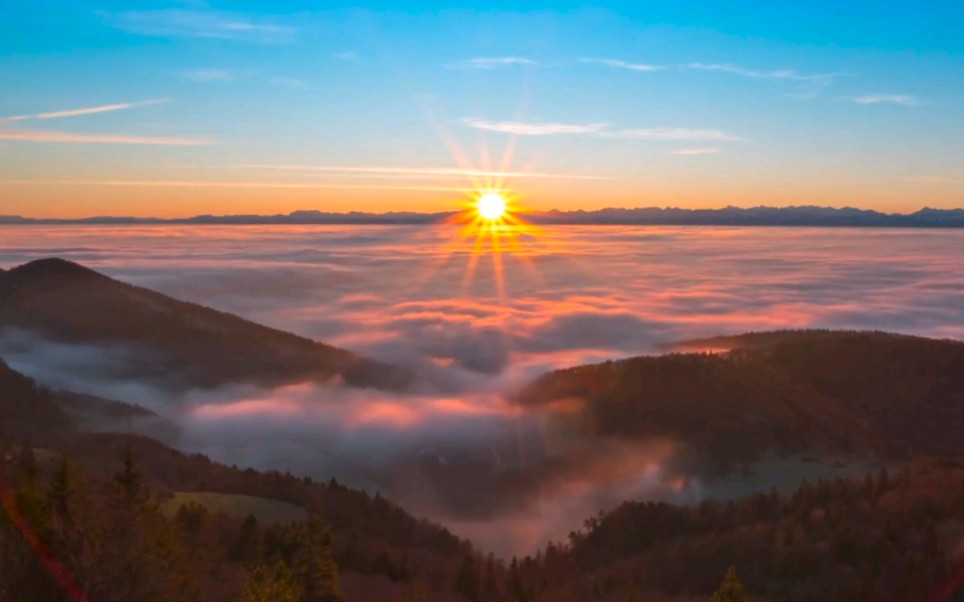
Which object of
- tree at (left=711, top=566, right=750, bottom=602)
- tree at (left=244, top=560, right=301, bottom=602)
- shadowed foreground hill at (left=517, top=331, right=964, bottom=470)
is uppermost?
tree at (left=244, top=560, right=301, bottom=602)

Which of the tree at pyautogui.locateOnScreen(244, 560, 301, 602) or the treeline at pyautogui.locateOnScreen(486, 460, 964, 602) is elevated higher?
the tree at pyautogui.locateOnScreen(244, 560, 301, 602)

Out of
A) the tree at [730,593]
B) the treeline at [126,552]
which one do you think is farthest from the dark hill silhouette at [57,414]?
the tree at [730,593]

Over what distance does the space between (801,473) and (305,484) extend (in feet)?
246

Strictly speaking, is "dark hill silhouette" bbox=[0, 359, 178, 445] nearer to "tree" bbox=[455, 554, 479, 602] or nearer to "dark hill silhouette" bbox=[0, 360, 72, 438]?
"dark hill silhouette" bbox=[0, 360, 72, 438]

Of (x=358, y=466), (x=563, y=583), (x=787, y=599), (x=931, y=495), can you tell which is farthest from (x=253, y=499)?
(x=358, y=466)

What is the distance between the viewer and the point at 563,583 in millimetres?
71938

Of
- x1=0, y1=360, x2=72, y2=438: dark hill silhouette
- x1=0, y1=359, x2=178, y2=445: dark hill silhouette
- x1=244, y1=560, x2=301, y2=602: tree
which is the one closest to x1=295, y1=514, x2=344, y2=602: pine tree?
x1=244, y1=560, x2=301, y2=602: tree

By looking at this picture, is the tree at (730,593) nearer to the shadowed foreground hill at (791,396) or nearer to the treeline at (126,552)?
the treeline at (126,552)

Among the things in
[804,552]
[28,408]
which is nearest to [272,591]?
[804,552]

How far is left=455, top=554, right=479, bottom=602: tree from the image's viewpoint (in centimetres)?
5960

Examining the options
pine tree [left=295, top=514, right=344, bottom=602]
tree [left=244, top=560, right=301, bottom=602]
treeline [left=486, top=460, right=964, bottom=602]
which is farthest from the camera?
treeline [left=486, top=460, right=964, bottom=602]

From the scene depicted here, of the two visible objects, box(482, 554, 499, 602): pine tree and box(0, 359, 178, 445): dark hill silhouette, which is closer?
box(482, 554, 499, 602): pine tree

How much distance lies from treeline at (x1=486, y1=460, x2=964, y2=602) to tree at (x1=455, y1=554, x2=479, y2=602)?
396cm

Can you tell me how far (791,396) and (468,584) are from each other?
102632 millimetres
